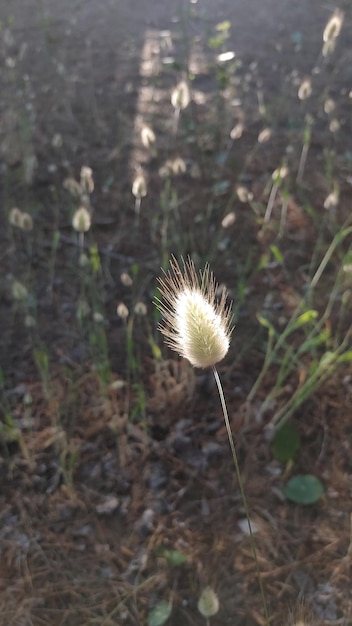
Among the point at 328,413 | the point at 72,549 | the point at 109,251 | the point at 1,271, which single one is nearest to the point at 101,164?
the point at 109,251

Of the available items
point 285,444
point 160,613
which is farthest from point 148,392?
point 160,613

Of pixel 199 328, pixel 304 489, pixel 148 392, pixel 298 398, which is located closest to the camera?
pixel 199 328

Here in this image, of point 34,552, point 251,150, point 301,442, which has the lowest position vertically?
point 34,552

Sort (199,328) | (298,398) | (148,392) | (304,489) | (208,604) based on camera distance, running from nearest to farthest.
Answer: (199,328) < (208,604) < (304,489) < (298,398) < (148,392)

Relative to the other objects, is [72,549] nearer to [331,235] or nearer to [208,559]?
[208,559]

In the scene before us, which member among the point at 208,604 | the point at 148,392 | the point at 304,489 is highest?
the point at 148,392

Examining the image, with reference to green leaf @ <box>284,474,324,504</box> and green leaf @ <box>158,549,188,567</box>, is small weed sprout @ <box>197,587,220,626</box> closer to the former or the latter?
green leaf @ <box>158,549,188,567</box>

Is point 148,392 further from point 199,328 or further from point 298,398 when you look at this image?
point 199,328
